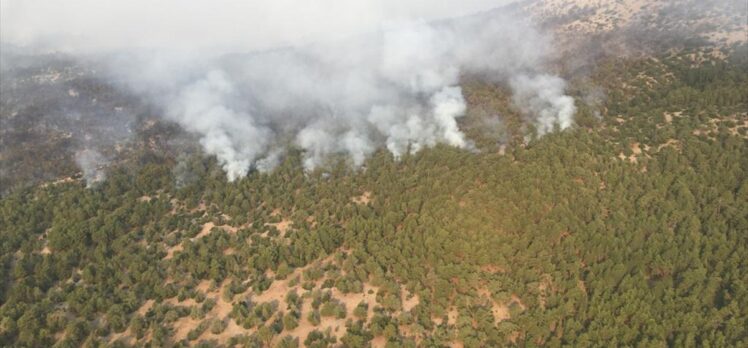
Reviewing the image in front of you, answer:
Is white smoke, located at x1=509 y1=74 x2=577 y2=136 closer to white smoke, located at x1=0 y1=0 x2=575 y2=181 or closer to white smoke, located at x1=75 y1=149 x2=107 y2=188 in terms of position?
white smoke, located at x1=0 y1=0 x2=575 y2=181

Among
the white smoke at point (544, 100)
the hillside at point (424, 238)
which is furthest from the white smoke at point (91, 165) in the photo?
the white smoke at point (544, 100)

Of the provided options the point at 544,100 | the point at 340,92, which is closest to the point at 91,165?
the point at 340,92

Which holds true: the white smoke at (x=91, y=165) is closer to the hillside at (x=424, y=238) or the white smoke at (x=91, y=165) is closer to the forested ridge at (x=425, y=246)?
the hillside at (x=424, y=238)

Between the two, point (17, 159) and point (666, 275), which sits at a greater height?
point (17, 159)

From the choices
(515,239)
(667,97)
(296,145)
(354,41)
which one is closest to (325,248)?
(515,239)

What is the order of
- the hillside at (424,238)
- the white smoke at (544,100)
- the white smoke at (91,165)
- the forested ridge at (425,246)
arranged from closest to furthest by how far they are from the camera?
the forested ridge at (425,246) → the hillside at (424,238) → the white smoke at (544,100) → the white smoke at (91,165)

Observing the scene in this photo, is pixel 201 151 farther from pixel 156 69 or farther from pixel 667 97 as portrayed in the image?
pixel 667 97

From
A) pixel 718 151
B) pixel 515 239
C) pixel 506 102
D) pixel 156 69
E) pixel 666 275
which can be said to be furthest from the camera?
pixel 156 69

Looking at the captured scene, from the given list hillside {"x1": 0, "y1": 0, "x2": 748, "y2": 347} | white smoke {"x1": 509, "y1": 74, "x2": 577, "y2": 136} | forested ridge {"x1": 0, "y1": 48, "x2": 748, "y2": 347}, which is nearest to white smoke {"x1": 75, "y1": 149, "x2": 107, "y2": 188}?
hillside {"x1": 0, "y1": 0, "x2": 748, "y2": 347}
